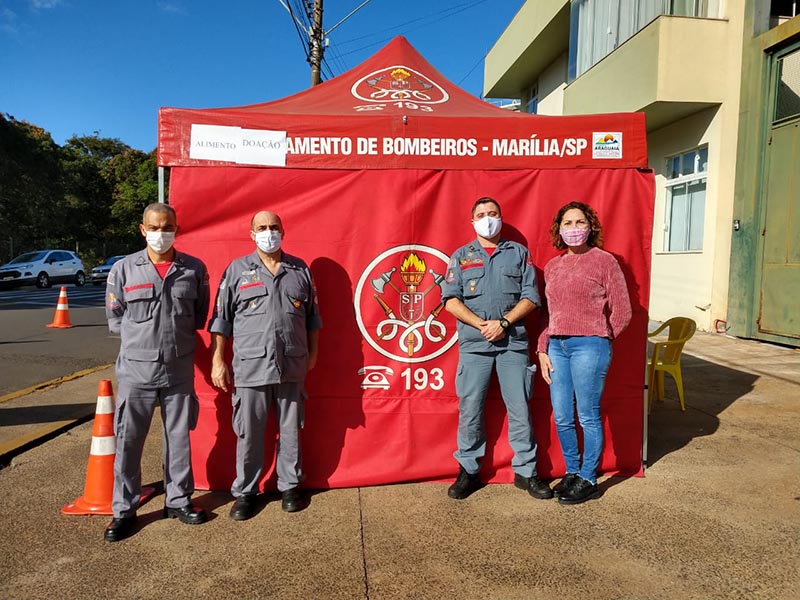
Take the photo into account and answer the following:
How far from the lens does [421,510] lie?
349 cm

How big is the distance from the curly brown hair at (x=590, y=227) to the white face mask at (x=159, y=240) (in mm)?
2326

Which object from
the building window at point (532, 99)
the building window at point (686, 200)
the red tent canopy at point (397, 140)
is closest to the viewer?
the red tent canopy at point (397, 140)

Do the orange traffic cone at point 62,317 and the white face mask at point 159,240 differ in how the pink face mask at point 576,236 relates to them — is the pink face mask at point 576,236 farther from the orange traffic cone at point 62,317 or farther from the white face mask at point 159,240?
the orange traffic cone at point 62,317

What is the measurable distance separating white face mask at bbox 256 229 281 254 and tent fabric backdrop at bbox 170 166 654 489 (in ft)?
1.38

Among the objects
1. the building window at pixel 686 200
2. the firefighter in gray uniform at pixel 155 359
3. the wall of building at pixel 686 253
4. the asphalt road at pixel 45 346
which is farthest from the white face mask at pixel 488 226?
the building window at pixel 686 200

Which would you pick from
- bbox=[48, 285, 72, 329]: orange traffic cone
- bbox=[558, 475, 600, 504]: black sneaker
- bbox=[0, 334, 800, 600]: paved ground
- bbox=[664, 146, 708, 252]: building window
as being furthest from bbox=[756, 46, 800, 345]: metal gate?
bbox=[48, 285, 72, 329]: orange traffic cone

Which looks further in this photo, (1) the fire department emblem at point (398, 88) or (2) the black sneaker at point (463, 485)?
(1) the fire department emblem at point (398, 88)

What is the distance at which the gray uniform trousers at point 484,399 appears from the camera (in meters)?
3.63

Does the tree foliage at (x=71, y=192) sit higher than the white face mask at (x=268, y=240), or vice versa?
the tree foliage at (x=71, y=192)

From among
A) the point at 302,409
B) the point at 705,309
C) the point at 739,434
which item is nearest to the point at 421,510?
the point at 302,409

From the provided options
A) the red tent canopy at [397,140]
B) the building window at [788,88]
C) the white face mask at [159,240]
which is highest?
the building window at [788,88]

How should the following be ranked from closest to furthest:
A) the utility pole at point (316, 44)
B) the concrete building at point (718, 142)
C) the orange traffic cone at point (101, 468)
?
the orange traffic cone at point (101, 468) → the concrete building at point (718, 142) → the utility pole at point (316, 44)

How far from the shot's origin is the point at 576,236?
11.5 ft

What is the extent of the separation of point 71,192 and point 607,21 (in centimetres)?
3149
